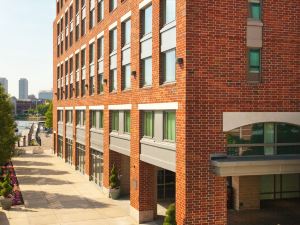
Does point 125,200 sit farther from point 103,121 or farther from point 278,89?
point 278,89

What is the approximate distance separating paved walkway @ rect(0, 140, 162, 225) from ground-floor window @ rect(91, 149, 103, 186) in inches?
26.9

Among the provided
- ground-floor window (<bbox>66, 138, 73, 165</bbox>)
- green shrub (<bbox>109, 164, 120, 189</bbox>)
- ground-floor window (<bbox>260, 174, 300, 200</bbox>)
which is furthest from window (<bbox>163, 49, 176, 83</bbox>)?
ground-floor window (<bbox>66, 138, 73, 165</bbox>)

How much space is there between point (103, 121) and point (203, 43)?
1493 centimetres

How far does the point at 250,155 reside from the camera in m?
17.6

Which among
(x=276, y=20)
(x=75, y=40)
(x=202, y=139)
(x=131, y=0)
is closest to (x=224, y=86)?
(x=202, y=139)

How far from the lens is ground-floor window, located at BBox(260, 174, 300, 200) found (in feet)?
83.0

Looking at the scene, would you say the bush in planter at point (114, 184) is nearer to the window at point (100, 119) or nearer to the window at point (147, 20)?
the window at point (100, 119)

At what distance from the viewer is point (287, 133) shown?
59.4 feet

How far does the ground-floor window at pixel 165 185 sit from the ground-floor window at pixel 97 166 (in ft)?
19.2

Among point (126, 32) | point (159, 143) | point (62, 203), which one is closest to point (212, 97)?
point (159, 143)

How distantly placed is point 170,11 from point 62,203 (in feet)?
48.1

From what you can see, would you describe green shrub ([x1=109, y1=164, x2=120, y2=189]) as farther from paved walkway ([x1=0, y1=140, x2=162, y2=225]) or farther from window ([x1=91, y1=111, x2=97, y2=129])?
Result: window ([x1=91, y1=111, x2=97, y2=129])

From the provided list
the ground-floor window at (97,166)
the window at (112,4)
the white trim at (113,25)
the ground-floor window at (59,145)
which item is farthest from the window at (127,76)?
the ground-floor window at (59,145)

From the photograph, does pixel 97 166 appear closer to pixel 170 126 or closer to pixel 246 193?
pixel 246 193
